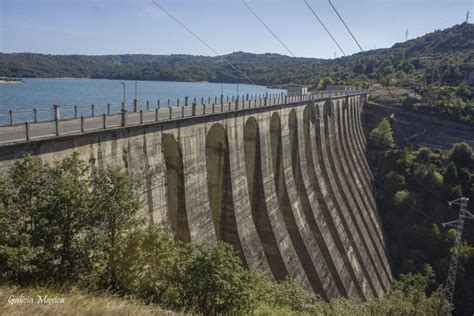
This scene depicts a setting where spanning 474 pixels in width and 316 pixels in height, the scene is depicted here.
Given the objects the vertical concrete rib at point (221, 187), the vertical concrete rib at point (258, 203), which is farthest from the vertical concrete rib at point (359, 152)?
the vertical concrete rib at point (221, 187)

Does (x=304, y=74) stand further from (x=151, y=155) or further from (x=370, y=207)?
(x=151, y=155)

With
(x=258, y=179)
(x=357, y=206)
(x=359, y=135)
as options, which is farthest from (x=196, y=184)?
(x=359, y=135)

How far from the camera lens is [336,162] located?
53844 millimetres

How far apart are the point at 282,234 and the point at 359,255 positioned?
56.4 feet

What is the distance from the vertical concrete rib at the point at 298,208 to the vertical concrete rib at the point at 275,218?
108 inches

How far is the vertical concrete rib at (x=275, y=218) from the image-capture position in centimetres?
3055

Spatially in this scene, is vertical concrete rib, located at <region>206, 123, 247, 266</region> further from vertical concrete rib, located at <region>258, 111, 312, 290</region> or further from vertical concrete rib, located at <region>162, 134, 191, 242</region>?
vertical concrete rib, located at <region>258, 111, 312, 290</region>

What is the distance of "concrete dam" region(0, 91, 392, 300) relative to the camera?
706 inches

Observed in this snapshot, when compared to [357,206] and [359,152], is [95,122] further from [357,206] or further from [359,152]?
[359,152]

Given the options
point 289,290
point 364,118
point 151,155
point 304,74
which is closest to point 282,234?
point 289,290

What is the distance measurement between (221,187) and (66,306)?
19304mm

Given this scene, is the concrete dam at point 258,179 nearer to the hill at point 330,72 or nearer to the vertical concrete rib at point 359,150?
the vertical concrete rib at point 359,150

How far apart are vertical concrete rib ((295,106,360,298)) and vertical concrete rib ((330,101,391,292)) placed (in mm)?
6931

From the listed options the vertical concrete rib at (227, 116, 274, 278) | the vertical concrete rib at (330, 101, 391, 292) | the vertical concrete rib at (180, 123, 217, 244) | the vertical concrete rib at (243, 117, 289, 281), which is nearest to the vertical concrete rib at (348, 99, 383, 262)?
the vertical concrete rib at (330, 101, 391, 292)
